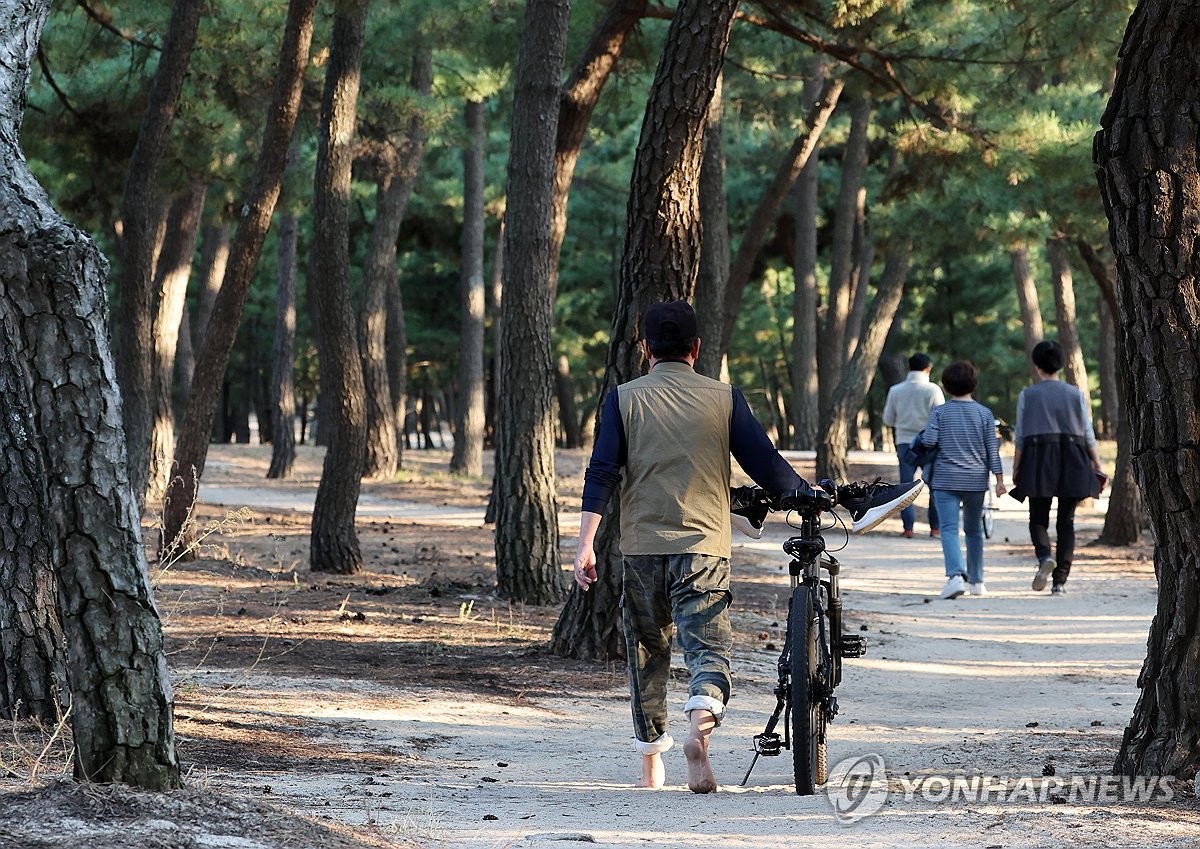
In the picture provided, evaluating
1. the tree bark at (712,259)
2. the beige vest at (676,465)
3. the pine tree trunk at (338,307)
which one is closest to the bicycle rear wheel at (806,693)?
the beige vest at (676,465)

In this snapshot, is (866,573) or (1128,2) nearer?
(1128,2)

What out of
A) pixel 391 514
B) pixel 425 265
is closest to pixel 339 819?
pixel 391 514

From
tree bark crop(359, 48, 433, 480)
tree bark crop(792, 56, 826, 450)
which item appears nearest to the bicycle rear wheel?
tree bark crop(359, 48, 433, 480)

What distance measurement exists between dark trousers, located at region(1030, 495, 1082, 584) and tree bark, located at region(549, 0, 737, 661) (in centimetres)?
506

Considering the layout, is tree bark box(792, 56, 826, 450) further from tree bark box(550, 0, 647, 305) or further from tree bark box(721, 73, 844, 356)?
tree bark box(550, 0, 647, 305)

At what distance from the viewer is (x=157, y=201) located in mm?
17000

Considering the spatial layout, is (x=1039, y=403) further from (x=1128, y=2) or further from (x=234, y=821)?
(x=234, y=821)

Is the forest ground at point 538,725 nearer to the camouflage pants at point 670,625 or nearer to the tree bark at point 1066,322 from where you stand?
the camouflage pants at point 670,625

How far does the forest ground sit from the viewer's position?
475cm

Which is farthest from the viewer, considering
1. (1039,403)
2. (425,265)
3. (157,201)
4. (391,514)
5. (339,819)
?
(425,265)

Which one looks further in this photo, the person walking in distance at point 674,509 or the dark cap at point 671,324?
the dark cap at point 671,324

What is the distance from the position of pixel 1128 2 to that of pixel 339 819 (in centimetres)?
1039

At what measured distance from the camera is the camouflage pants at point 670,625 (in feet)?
18.1

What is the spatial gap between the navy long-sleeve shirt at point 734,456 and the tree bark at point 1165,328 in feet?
4.16
